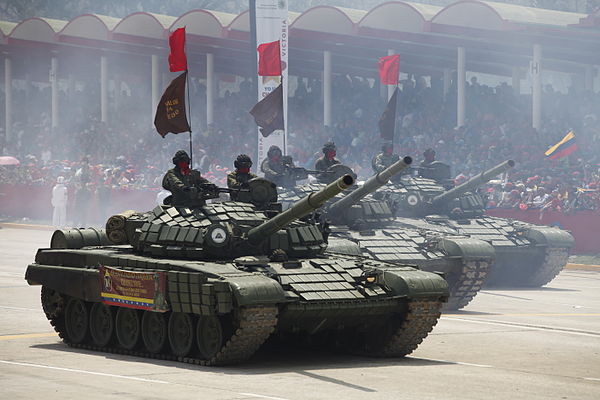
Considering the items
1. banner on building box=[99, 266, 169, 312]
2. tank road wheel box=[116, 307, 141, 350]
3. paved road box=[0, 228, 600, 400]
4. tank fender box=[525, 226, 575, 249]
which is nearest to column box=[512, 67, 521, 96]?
tank fender box=[525, 226, 575, 249]

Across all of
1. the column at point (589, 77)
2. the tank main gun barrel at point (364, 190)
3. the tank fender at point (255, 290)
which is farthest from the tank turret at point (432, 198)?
the column at point (589, 77)

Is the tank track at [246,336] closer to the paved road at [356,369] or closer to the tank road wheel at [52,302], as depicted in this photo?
the paved road at [356,369]

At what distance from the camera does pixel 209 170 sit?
152ft

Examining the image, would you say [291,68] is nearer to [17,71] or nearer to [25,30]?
[25,30]

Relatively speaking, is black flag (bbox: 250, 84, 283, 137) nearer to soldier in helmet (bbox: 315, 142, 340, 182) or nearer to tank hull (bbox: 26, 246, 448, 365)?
soldier in helmet (bbox: 315, 142, 340, 182)

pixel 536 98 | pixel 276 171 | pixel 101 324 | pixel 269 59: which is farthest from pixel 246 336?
pixel 536 98

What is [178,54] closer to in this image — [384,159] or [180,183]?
[180,183]

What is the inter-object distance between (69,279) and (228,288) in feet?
11.7

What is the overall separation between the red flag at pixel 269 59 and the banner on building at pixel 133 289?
59.2 feet

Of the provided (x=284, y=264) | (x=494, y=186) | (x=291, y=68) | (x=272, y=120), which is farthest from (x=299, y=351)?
(x=291, y=68)

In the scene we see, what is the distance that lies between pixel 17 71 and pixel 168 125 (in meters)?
49.7

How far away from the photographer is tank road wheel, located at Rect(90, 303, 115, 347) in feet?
57.3

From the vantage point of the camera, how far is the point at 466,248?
24.1m

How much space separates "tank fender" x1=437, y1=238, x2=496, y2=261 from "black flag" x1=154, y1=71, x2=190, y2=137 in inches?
233
